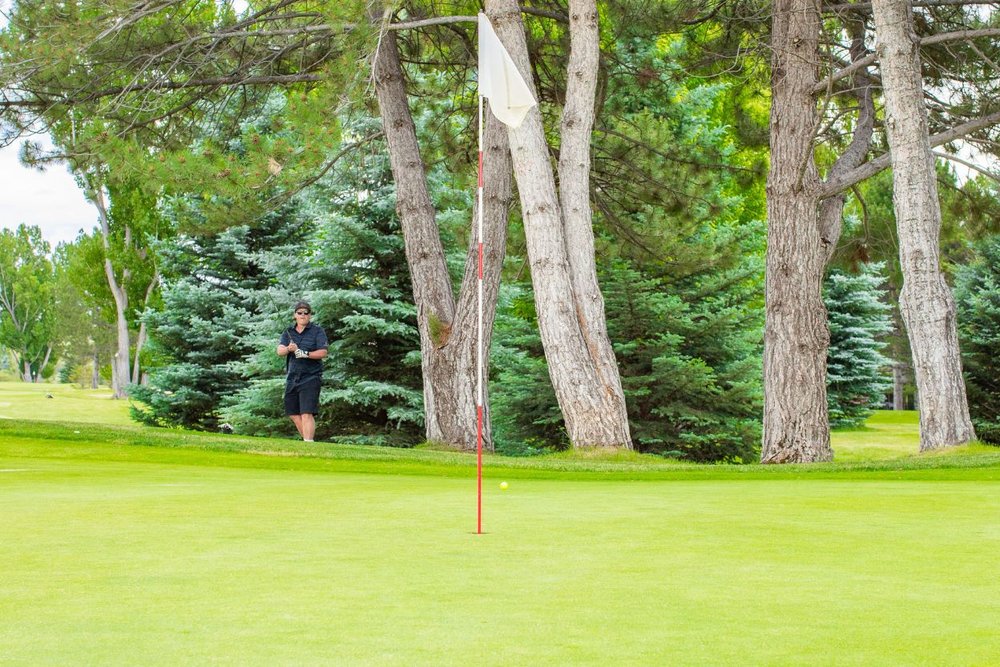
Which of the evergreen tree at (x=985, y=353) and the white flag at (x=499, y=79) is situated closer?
the white flag at (x=499, y=79)

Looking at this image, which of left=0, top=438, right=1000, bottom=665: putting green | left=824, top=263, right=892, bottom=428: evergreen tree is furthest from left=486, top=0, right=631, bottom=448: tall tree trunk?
left=824, top=263, right=892, bottom=428: evergreen tree

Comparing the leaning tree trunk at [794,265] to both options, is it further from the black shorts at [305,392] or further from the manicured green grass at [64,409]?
the manicured green grass at [64,409]

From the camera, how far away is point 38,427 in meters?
13.2

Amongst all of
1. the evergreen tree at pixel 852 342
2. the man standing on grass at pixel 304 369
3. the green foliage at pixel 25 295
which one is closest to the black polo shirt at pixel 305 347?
the man standing on grass at pixel 304 369

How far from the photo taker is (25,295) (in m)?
78.6

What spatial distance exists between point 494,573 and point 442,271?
1206 centimetres

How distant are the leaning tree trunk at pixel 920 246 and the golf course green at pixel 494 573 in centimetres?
462

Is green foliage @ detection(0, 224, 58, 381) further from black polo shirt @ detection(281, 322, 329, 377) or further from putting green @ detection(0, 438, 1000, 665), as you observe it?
putting green @ detection(0, 438, 1000, 665)

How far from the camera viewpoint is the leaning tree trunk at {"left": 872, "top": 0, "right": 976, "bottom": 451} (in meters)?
12.8

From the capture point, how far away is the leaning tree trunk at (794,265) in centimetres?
1416

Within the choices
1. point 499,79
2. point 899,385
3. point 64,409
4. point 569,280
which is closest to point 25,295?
point 64,409

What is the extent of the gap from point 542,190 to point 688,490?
6.36 metres

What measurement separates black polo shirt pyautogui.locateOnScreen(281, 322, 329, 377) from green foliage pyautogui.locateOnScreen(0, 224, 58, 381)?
70219mm

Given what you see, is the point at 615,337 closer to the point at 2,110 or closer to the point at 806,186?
the point at 806,186
